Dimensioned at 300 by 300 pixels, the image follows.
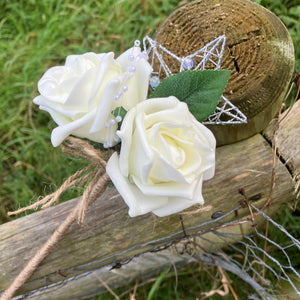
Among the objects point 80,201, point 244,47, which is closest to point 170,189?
point 80,201

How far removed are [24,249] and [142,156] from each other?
0.55 m

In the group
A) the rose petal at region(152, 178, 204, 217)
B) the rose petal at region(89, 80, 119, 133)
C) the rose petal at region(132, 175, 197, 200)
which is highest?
the rose petal at region(89, 80, 119, 133)

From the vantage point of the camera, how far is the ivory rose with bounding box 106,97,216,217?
63cm

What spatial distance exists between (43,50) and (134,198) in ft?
4.96

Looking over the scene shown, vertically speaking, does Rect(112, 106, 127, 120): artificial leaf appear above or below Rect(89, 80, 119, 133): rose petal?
below

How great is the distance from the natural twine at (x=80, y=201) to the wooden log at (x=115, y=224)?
3 cm

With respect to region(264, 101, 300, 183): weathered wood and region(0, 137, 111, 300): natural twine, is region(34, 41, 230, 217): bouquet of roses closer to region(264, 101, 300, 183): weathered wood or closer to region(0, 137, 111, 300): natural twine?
region(0, 137, 111, 300): natural twine

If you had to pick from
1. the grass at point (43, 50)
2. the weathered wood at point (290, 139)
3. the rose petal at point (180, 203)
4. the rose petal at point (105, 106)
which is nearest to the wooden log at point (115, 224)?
the weathered wood at point (290, 139)

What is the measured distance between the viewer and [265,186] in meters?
1.02

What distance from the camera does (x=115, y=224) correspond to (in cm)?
99

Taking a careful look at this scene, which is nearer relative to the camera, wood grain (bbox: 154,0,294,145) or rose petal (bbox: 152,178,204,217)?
rose petal (bbox: 152,178,204,217)

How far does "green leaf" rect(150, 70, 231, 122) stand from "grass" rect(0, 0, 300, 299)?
1.02 meters

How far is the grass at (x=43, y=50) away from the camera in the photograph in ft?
5.76

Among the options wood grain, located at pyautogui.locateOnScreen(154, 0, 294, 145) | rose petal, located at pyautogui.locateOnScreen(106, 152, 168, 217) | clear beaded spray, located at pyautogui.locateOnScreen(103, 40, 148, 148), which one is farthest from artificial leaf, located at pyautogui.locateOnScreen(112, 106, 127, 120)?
wood grain, located at pyautogui.locateOnScreen(154, 0, 294, 145)
